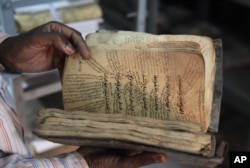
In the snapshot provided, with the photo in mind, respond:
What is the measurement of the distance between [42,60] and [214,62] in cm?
30

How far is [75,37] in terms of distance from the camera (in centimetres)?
54

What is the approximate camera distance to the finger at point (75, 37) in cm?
50

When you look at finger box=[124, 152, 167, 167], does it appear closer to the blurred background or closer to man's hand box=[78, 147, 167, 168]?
man's hand box=[78, 147, 167, 168]

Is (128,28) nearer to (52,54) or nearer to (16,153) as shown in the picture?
(52,54)

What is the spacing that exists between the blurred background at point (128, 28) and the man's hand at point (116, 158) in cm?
37

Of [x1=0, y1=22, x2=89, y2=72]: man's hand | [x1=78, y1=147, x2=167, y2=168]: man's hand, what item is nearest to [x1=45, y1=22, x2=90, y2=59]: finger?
[x1=0, y1=22, x2=89, y2=72]: man's hand

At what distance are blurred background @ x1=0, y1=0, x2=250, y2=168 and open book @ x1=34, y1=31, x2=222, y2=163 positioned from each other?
400 mm

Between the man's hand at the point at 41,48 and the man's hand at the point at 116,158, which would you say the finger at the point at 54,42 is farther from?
the man's hand at the point at 116,158

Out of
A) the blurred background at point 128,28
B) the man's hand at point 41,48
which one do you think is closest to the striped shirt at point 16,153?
the man's hand at point 41,48

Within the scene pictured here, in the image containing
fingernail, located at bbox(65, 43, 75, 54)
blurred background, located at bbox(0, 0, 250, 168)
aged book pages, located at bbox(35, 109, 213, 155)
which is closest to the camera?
aged book pages, located at bbox(35, 109, 213, 155)

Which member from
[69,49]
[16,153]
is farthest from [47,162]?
[69,49]

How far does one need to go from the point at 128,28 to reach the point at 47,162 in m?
0.90

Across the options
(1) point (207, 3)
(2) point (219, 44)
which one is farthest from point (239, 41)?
(2) point (219, 44)

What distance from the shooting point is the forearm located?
0.46 m
